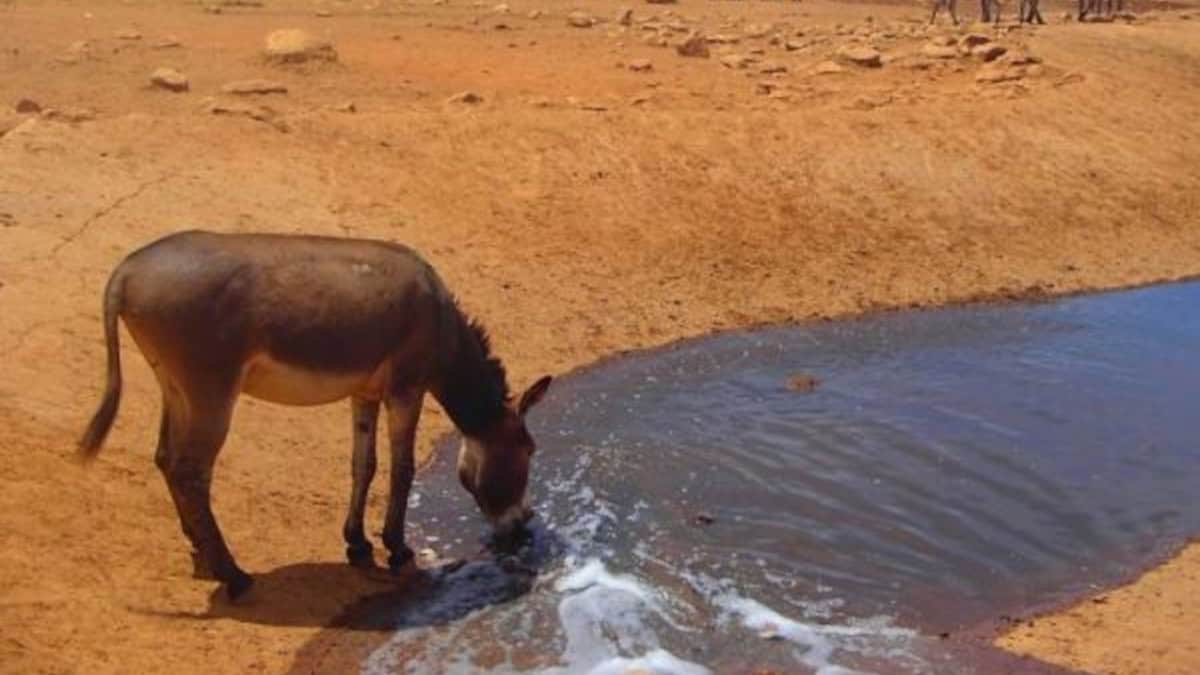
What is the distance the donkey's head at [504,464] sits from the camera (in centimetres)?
855

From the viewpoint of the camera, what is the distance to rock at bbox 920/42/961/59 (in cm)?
2086

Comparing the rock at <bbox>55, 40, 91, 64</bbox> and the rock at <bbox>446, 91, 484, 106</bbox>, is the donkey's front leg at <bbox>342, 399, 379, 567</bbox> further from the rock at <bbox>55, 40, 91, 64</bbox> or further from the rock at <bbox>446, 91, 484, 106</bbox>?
the rock at <bbox>55, 40, 91, 64</bbox>

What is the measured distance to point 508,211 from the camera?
14547mm

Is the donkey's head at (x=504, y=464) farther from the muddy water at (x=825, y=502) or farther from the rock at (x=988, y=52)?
the rock at (x=988, y=52)

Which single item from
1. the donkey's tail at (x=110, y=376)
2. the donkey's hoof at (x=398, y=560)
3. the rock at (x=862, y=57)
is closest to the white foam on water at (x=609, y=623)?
the donkey's hoof at (x=398, y=560)

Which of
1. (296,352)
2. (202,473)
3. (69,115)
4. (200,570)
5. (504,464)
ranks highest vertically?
(296,352)

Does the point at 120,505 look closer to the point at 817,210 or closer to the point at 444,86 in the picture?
the point at 817,210

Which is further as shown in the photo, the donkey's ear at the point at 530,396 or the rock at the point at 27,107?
the rock at the point at 27,107

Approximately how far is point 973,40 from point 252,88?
10291 millimetres

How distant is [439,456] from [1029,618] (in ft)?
13.0

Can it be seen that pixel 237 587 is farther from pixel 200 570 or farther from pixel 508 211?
pixel 508 211

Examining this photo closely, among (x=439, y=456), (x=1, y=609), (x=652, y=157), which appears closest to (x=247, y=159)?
(x=652, y=157)

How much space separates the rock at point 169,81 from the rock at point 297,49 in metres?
1.89

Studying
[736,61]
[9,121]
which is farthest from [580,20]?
[9,121]
